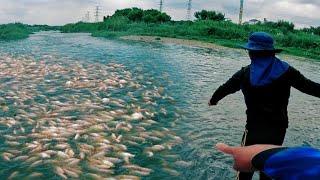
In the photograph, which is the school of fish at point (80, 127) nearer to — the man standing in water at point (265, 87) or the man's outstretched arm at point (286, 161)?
the man standing in water at point (265, 87)

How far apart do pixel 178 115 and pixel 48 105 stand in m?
3.93

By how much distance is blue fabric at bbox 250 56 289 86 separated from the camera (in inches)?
207

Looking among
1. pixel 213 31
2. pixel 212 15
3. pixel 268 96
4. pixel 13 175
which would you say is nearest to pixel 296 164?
pixel 268 96

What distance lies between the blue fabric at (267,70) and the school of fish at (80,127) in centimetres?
345

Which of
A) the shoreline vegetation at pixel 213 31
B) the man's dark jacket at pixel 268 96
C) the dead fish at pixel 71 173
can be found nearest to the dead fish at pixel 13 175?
the dead fish at pixel 71 173

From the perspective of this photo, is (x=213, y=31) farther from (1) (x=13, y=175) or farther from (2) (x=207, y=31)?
(1) (x=13, y=175)

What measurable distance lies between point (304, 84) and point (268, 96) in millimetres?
458

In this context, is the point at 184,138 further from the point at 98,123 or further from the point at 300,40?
the point at 300,40

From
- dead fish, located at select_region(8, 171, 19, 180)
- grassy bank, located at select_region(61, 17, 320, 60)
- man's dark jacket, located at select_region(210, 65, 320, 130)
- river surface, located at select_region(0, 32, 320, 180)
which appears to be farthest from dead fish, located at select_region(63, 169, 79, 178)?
grassy bank, located at select_region(61, 17, 320, 60)

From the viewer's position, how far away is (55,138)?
32.4 feet

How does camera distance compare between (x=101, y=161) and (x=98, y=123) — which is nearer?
(x=101, y=161)

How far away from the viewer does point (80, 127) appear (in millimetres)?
10828

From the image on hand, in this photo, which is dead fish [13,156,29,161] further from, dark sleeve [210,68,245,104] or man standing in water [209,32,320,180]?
man standing in water [209,32,320,180]

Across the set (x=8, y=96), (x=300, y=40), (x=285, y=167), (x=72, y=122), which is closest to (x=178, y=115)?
(x=72, y=122)
